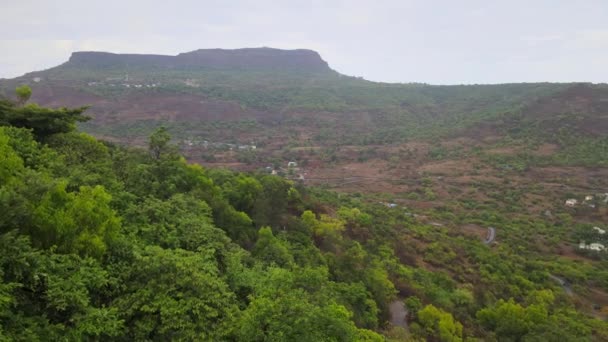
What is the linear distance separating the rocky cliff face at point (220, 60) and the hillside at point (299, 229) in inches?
1903

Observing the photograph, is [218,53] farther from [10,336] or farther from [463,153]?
[10,336]

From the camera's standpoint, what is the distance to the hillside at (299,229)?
27.9 feet

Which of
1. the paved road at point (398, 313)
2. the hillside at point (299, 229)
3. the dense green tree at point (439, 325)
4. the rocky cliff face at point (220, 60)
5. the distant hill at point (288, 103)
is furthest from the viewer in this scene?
the rocky cliff face at point (220, 60)

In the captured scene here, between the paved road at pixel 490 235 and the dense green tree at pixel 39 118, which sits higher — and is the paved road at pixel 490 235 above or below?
below

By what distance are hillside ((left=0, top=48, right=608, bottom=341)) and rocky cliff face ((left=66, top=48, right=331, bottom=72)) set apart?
4832cm

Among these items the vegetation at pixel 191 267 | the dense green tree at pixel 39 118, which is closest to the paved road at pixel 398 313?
the vegetation at pixel 191 267

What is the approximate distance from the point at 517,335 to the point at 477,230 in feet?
86.5

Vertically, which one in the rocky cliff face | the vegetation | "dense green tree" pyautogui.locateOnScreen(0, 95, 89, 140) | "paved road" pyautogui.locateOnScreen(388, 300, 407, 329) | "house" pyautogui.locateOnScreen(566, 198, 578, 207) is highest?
the rocky cliff face

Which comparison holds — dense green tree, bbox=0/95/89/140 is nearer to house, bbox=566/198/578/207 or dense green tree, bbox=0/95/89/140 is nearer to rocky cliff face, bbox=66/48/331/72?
house, bbox=566/198/578/207

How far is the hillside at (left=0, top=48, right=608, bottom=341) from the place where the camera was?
8.50 metres

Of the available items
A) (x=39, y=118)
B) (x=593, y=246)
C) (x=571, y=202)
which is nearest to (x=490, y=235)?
(x=593, y=246)

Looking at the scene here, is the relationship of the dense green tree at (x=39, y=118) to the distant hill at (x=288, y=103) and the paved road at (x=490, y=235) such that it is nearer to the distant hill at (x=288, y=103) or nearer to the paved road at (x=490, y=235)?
the paved road at (x=490, y=235)

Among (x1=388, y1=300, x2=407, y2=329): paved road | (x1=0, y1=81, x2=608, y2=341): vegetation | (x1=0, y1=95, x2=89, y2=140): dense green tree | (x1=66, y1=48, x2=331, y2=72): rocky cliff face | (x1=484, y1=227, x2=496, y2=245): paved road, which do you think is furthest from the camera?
(x1=66, y1=48, x2=331, y2=72): rocky cliff face

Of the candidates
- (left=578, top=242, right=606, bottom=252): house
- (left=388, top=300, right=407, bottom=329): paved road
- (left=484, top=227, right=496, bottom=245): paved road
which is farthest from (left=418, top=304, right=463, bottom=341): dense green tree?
(left=578, top=242, right=606, bottom=252): house
